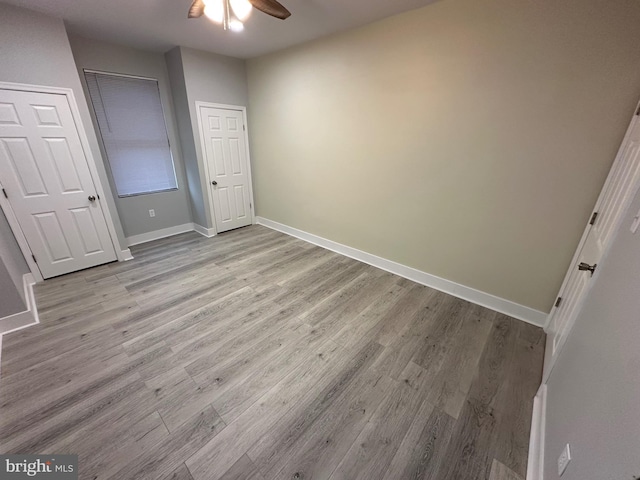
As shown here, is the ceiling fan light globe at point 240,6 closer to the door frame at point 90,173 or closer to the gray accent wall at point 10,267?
the door frame at point 90,173

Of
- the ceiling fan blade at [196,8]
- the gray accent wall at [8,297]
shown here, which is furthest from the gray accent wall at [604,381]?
the gray accent wall at [8,297]

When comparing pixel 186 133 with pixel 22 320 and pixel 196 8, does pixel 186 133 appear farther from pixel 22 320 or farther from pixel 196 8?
pixel 22 320

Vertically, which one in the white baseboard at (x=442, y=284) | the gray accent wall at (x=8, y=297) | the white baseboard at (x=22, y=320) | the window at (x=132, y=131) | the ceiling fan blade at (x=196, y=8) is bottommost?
the white baseboard at (x=22, y=320)

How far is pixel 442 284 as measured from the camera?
9.24 feet

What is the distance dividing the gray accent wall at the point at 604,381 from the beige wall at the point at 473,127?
997 mm

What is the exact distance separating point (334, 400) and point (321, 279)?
4.96 feet

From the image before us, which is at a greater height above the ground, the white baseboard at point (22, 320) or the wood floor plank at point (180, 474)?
the white baseboard at point (22, 320)

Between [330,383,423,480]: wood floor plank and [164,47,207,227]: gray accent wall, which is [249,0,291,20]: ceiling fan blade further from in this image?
[330,383,423,480]: wood floor plank

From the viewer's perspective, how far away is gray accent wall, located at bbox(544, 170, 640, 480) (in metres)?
0.72

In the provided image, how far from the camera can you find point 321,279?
304 centimetres

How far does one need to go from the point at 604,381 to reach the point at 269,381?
1684 millimetres

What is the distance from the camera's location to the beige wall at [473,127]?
176 centimetres

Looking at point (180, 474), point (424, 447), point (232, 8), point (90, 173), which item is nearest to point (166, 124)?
point (90, 173)

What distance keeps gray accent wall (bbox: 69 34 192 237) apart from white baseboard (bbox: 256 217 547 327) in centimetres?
219
